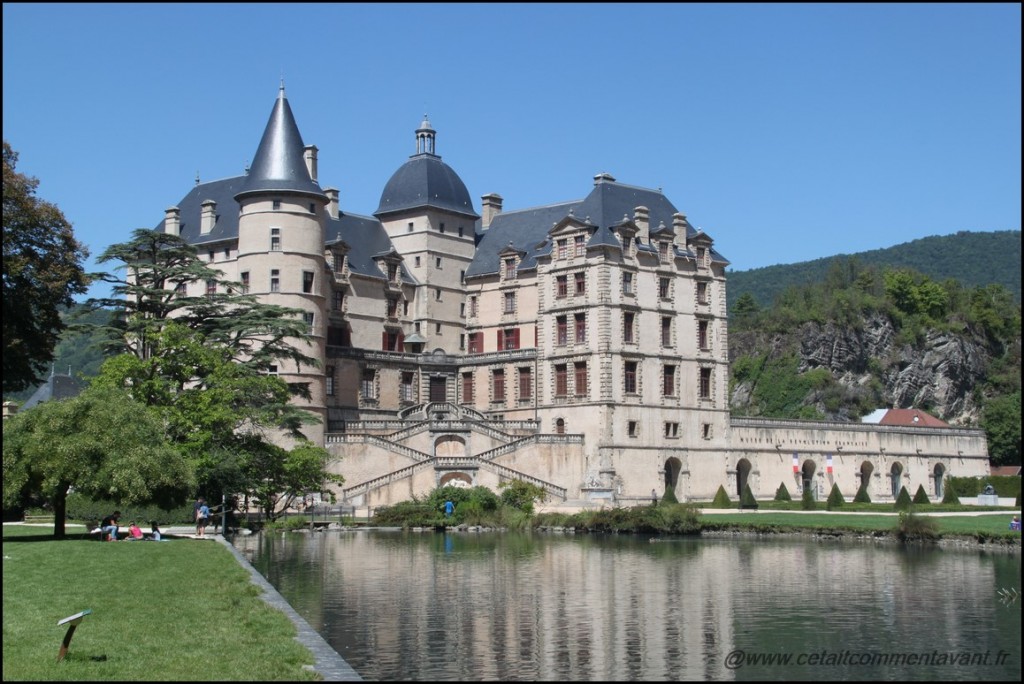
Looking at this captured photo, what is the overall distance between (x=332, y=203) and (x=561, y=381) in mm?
14451

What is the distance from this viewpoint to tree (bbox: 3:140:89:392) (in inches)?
1394

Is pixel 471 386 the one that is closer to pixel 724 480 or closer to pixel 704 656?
pixel 724 480

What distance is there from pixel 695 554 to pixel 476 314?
33886mm

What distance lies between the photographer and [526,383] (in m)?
61.9

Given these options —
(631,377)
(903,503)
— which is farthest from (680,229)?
(903,503)

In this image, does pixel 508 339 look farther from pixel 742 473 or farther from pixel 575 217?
pixel 742 473

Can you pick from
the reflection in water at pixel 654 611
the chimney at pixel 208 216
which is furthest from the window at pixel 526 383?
the reflection in water at pixel 654 611

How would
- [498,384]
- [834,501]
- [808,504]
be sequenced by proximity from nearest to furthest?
[808,504] < [834,501] < [498,384]

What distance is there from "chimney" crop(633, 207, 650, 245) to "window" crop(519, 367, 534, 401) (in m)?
8.03

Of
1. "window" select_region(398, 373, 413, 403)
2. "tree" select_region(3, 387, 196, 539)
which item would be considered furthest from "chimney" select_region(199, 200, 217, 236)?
"tree" select_region(3, 387, 196, 539)

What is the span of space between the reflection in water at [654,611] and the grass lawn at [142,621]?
124 cm

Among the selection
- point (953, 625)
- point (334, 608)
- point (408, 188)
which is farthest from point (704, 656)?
point (408, 188)

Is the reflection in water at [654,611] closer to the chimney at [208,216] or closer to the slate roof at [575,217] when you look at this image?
the slate roof at [575,217]

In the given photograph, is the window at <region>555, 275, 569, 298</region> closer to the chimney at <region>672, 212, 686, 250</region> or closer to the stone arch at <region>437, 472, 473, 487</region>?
the chimney at <region>672, 212, 686, 250</region>
